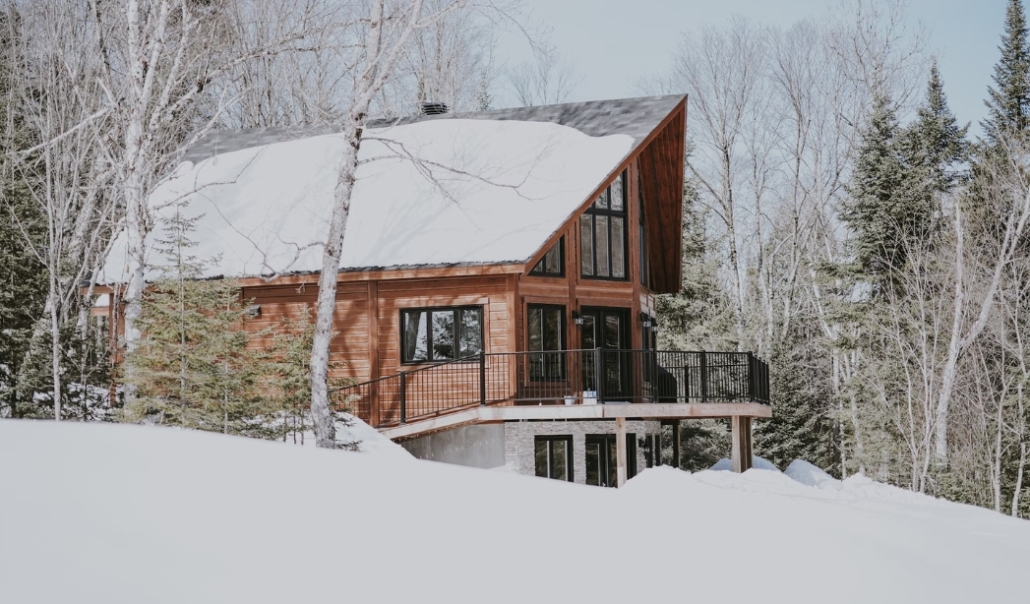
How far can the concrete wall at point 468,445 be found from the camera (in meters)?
18.2

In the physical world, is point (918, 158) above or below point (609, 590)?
above

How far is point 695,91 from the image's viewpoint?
36.5 meters

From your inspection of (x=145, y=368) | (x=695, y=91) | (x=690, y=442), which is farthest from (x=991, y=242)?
(x=145, y=368)

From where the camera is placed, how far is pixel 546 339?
1911 cm

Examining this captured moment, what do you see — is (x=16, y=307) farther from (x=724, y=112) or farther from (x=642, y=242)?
(x=724, y=112)

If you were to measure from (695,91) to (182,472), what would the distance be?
34574mm

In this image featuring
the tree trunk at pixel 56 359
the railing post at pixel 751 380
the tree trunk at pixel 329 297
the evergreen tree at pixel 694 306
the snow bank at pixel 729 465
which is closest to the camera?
the tree trunk at pixel 329 297

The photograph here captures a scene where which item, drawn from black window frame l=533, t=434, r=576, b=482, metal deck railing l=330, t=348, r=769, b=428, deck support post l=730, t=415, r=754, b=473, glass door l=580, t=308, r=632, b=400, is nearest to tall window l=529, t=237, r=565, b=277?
glass door l=580, t=308, r=632, b=400

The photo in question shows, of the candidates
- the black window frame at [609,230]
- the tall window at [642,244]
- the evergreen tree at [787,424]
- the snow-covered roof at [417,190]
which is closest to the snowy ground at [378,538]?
Answer: the snow-covered roof at [417,190]

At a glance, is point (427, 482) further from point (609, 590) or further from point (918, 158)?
point (918, 158)

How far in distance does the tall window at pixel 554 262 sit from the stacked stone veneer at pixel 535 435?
2700 mm

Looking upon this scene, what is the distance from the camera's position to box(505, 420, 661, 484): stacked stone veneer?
17922 mm

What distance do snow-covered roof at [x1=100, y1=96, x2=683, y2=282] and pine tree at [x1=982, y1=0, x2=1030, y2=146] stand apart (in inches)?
770

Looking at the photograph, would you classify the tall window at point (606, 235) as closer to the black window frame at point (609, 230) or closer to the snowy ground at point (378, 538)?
the black window frame at point (609, 230)
